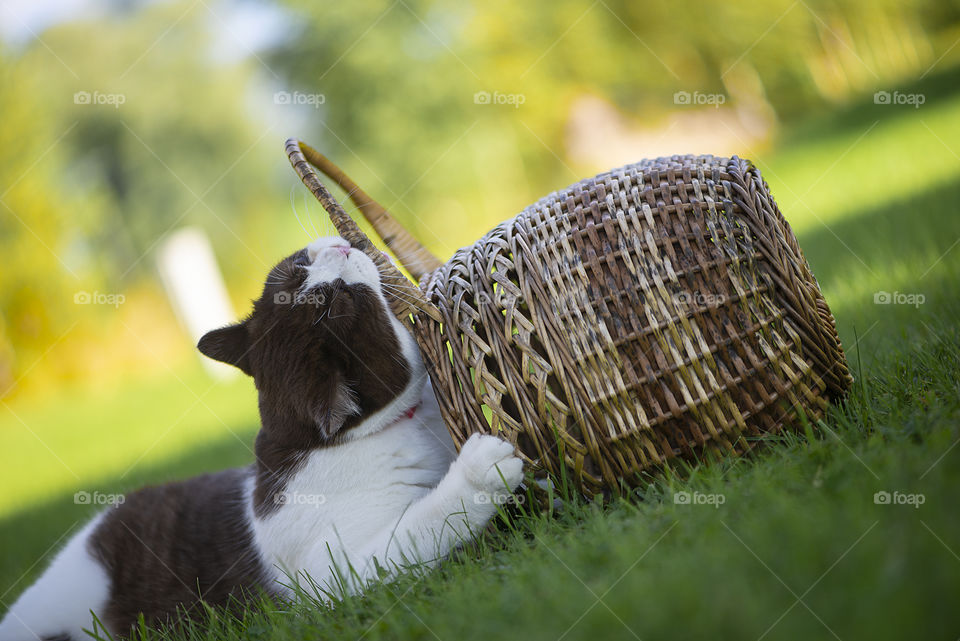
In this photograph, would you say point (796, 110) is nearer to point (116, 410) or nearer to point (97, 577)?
point (116, 410)

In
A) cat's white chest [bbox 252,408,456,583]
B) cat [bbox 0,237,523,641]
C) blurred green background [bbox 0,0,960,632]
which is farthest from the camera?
blurred green background [bbox 0,0,960,632]

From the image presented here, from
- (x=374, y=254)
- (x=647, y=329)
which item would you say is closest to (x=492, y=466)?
(x=647, y=329)

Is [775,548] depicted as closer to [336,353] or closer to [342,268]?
[336,353]

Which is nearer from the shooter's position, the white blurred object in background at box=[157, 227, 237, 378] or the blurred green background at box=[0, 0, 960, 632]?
the blurred green background at box=[0, 0, 960, 632]

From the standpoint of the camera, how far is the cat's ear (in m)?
2.24

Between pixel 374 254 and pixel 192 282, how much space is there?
10.2 meters

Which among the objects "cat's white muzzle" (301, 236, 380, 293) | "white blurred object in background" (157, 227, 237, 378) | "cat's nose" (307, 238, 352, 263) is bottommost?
"cat's white muzzle" (301, 236, 380, 293)

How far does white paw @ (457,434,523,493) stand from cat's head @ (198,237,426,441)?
17.3 inches

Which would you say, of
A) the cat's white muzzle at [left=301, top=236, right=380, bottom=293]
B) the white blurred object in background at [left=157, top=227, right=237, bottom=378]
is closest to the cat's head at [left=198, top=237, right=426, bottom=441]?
the cat's white muzzle at [left=301, top=236, right=380, bottom=293]

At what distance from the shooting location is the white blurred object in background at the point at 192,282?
11.2 meters

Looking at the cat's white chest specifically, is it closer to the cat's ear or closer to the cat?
the cat

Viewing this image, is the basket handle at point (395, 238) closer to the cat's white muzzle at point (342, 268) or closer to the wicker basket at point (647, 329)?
the cat's white muzzle at point (342, 268)

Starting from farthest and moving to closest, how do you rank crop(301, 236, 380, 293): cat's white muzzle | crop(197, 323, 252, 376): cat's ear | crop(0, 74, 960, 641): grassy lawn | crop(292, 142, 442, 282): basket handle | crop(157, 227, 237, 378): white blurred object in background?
crop(157, 227, 237, 378): white blurred object in background
crop(292, 142, 442, 282): basket handle
crop(197, 323, 252, 376): cat's ear
crop(301, 236, 380, 293): cat's white muzzle
crop(0, 74, 960, 641): grassy lawn

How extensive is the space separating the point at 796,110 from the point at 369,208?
1513cm
